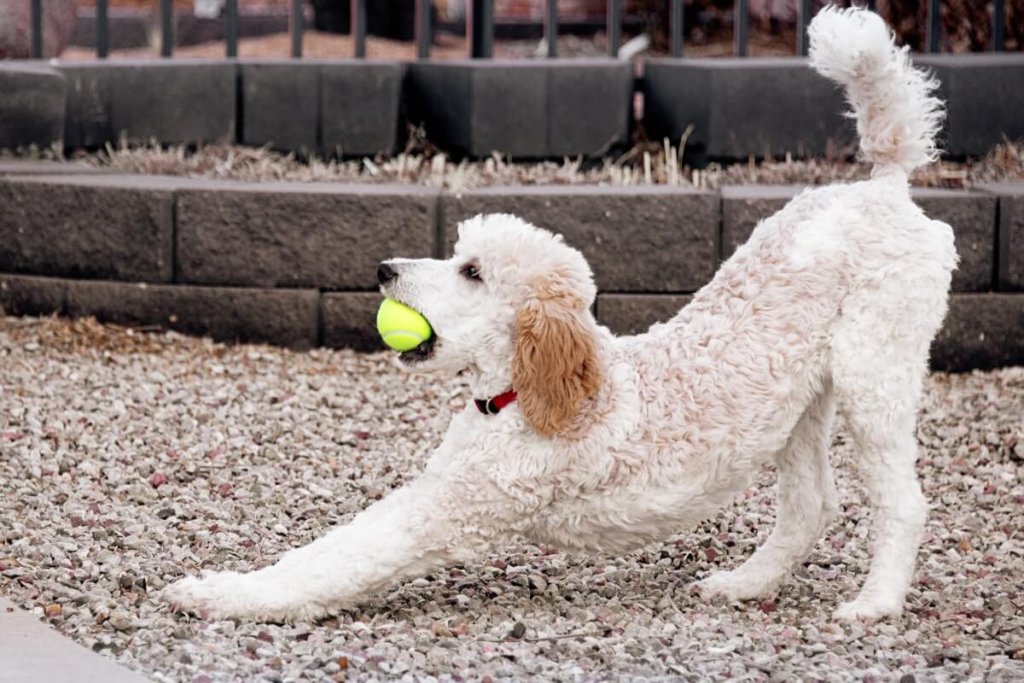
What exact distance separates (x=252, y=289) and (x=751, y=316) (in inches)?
135

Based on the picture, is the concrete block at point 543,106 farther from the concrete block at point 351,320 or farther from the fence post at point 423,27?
the concrete block at point 351,320

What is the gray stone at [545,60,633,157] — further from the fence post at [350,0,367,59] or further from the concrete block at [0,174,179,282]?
the concrete block at [0,174,179,282]

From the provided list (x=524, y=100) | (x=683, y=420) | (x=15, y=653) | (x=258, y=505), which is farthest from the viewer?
(x=524, y=100)

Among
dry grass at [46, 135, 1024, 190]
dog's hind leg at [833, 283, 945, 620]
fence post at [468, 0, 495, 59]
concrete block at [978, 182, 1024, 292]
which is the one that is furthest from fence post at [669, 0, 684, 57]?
dog's hind leg at [833, 283, 945, 620]

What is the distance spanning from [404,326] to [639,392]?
1.98 ft

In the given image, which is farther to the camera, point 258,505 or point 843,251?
point 258,505

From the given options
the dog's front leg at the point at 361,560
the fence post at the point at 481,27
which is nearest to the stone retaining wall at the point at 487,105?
the fence post at the point at 481,27

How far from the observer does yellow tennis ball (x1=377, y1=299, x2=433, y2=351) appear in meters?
3.96

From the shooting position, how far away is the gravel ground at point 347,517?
373 centimetres

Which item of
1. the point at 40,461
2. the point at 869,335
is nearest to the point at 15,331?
the point at 40,461

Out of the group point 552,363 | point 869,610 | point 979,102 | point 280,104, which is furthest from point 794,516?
point 280,104

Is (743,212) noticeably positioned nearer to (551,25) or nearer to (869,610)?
(551,25)

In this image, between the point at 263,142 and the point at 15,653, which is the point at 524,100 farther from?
the point at 15,653

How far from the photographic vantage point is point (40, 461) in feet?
17.4
